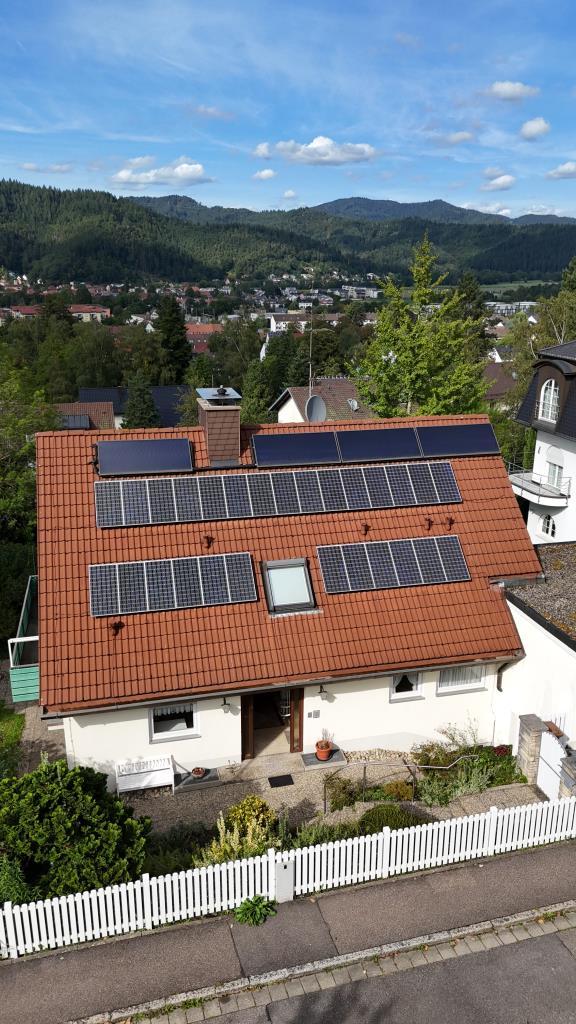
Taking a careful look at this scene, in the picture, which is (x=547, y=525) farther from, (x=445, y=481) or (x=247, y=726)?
(x=247, y=726)

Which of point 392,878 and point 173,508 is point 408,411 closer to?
point 173,508

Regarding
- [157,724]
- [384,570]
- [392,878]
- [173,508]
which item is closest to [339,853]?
[392,878]

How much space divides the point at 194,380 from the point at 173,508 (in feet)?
207

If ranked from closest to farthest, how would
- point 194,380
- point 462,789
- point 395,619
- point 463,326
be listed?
point 462,789
point 395,619
point 463,326
point 194,380

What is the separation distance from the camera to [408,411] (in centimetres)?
2681

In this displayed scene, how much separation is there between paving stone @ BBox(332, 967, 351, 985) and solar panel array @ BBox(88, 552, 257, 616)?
6949 mm

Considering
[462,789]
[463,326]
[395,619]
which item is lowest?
[462,789]

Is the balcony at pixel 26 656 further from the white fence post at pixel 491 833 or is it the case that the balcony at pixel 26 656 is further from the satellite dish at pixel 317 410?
the satellite dish at pixel 317 410

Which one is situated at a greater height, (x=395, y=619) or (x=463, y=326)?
(x=463, y=326)

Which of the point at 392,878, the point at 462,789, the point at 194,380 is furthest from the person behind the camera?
the point at 194,380

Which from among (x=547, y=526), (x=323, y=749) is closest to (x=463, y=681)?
(x=323, y=749)

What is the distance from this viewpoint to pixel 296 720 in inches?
579

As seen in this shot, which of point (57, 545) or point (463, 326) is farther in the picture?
point (463, 326)

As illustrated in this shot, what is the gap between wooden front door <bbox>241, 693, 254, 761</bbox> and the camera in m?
14.3
